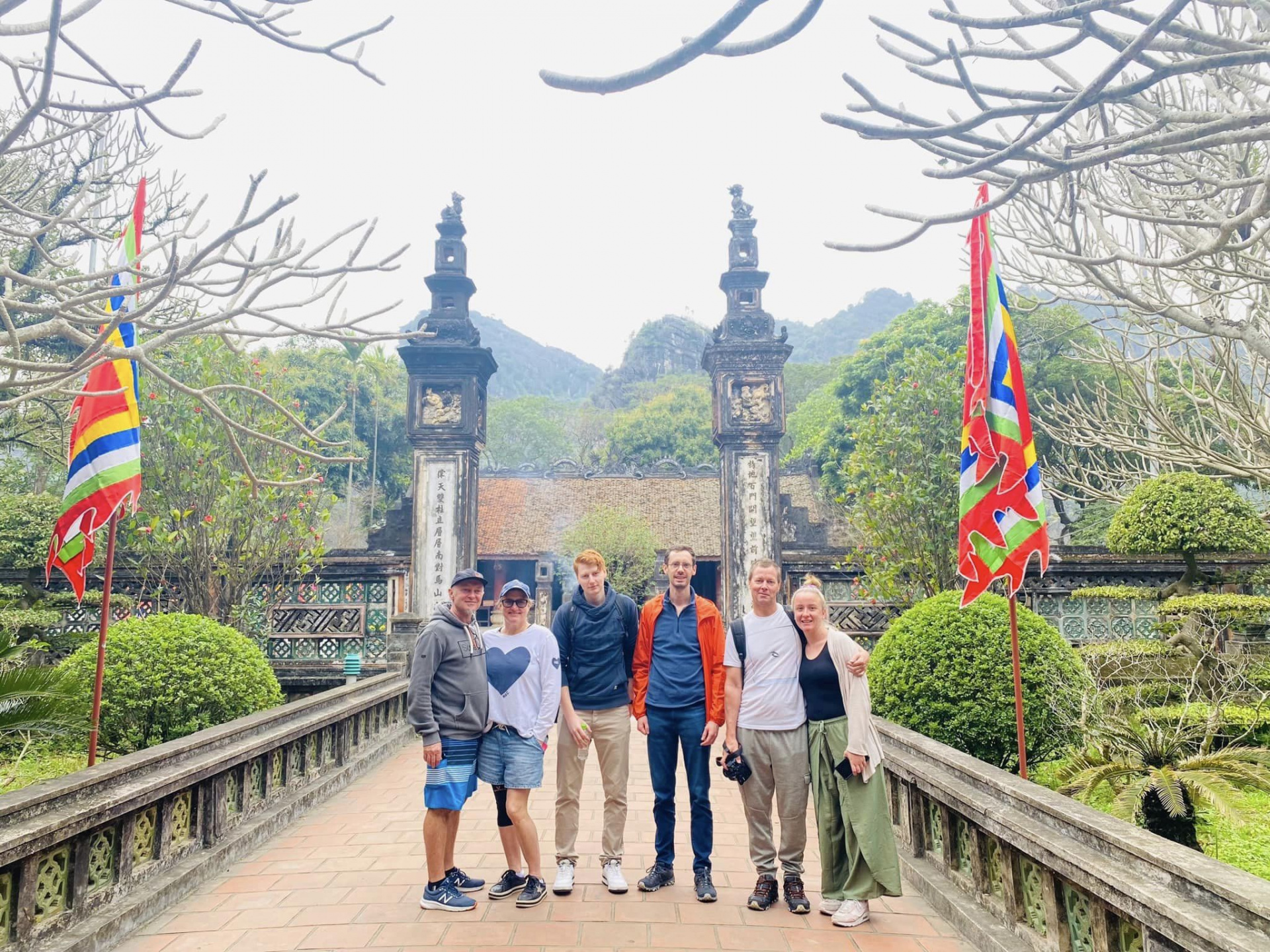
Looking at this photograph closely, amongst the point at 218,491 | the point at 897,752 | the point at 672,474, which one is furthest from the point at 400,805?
the point at 672,474

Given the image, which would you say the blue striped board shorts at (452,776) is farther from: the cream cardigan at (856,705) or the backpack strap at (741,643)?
the cream cardigan at (856,705)

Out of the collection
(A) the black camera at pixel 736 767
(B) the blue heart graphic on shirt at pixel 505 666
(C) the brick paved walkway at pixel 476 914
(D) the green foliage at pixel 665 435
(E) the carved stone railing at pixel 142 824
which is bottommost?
(C) the brick paved walkway at pixel 476 914

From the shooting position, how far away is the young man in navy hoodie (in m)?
4.05

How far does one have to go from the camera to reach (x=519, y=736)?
3951 mm

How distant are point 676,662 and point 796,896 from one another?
1.17 meters

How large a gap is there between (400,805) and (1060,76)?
5896 mm

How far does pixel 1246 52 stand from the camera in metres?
2.22

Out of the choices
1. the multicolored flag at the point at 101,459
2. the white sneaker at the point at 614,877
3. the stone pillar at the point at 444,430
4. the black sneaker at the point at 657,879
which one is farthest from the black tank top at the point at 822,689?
the stone pillar at the point at 444,430

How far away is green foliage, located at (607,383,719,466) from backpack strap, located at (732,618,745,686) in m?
33.5

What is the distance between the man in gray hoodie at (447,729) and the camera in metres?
3.77

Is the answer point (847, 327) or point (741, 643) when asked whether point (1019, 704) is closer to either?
point (741, 643)

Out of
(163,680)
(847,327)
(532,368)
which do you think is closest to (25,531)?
(163,680)

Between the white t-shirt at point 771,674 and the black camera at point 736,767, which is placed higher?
the white t-shirt at point 771,674

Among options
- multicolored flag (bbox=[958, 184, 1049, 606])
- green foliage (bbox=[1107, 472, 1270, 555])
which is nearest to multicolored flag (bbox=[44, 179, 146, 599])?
multicolored flag (bbox=[958, 184, 1049, 606])
